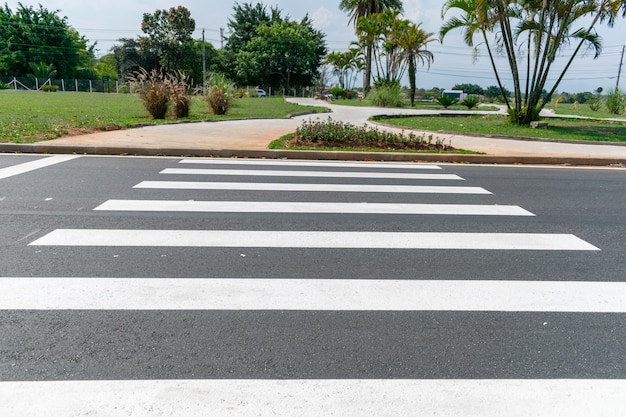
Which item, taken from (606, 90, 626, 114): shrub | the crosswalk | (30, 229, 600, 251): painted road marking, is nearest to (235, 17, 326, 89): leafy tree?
(606, 90, 626, 114): shrub

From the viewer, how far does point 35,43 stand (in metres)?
58.6

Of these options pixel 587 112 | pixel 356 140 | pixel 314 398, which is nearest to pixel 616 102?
pixel 587 112

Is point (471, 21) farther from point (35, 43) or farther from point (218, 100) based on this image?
point (35, 43)

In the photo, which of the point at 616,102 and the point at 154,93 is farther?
the point at 616,102

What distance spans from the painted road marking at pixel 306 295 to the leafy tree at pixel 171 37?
212 ft

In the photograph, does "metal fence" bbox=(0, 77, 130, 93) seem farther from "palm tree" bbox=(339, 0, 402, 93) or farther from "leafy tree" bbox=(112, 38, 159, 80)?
"palm tree" bbox=(339, 0, 402, 93)

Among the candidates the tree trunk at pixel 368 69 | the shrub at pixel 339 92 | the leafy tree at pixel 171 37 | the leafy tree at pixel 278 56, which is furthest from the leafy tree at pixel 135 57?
the tree trunk at pixel 368 69

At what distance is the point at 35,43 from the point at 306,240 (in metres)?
66.2

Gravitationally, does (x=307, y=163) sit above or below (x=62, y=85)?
below

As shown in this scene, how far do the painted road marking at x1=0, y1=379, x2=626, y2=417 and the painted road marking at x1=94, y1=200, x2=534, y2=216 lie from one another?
3.58 metres

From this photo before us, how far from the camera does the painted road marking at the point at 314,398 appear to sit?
2.50 m

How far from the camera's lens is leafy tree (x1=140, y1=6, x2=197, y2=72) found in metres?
63.0

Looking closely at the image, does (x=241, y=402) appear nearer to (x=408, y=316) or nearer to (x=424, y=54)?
(x=408, y=316)

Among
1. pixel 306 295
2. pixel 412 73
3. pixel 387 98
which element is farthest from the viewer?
pixel 412 73
